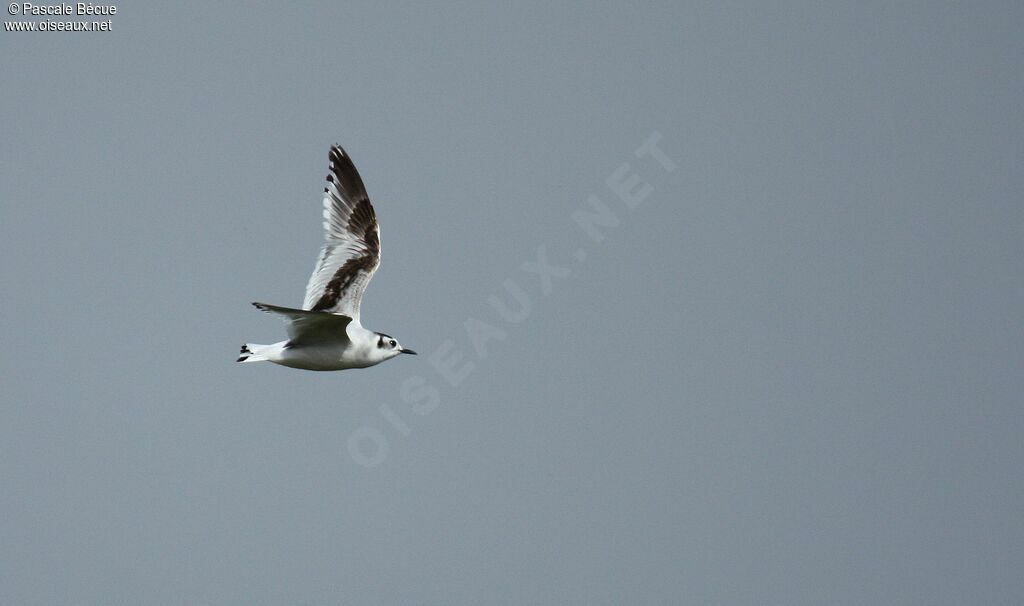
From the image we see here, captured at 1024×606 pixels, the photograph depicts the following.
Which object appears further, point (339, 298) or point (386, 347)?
point (339, 298)

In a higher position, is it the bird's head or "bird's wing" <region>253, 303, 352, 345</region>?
"bird's wing" <region>253, 303, 352, 345</region>

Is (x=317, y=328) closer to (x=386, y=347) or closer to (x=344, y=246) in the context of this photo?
(x=386, y=347)

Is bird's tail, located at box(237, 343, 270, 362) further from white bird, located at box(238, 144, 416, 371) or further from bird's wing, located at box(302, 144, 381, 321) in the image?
bird's wing, located at box(302, 144, 381, 321)

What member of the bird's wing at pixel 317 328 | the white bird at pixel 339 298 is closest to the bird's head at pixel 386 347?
the white bird at pixel 339 298

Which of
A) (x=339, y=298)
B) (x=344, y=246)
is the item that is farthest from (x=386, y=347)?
(x=344, y=246)

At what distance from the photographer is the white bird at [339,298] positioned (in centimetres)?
1388

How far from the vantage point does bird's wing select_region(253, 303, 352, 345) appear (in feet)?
43.7

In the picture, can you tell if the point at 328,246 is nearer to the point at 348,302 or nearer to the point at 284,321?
the point at 348,302

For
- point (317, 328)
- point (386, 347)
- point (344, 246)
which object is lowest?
point (386, 347)

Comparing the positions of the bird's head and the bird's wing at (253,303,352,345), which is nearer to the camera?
the bird's wing at (253,303,352,345)

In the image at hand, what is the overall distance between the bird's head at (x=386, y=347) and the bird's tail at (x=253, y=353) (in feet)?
4.39

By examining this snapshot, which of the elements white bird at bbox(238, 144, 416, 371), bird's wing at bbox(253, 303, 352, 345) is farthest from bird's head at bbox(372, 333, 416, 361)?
bird's wing at bbox(253, 303, 352, 345)

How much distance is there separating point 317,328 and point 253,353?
944 millimetres

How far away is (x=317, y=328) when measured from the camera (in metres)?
13.8
